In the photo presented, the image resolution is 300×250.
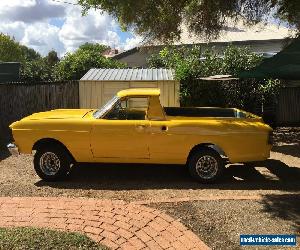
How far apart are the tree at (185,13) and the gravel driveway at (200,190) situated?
15.0 feet

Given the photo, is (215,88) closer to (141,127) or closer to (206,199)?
(141,127)

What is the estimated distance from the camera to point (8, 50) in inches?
2677

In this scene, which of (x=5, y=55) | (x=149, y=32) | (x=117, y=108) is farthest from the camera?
(x=5, y=55)

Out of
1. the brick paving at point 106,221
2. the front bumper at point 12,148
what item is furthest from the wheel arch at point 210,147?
the front bumper at point 12,148

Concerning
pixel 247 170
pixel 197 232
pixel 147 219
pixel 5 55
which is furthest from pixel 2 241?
pixel 5 55

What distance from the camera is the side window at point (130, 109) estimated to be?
323 inches

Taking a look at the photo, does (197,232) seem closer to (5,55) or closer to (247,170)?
(247,170)

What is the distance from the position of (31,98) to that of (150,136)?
779cm

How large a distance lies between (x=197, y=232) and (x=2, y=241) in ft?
8.11

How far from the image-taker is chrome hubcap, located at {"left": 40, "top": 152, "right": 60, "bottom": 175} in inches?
321

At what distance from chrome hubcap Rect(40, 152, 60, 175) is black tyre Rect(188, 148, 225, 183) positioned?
255cm

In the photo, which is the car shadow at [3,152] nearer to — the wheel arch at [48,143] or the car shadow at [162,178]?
the car shadow at [162,178]

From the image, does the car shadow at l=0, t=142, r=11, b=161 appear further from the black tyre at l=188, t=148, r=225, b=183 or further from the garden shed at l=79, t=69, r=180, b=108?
the black tyre at l=188, t=148, r=225, b=183

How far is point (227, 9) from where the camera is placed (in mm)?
12148
